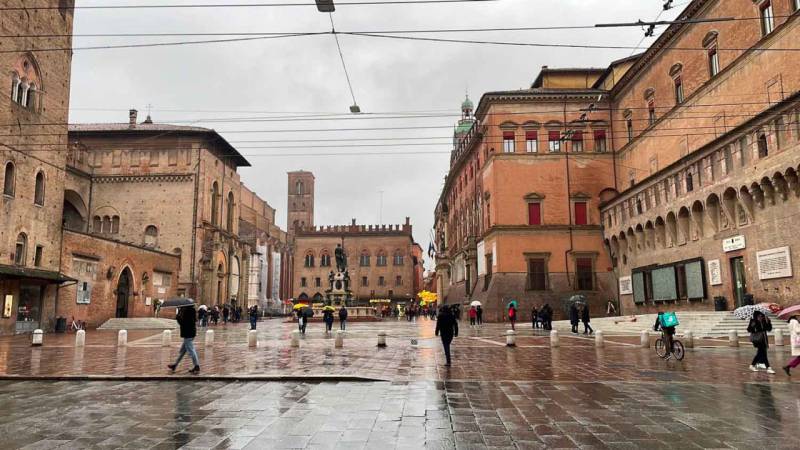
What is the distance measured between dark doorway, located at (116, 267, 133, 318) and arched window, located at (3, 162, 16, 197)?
33.8 ft

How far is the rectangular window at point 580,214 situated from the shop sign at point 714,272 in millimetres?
12717

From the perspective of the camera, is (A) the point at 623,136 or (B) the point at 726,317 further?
(A) the point at 623,136

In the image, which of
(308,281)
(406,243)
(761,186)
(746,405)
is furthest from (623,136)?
(308,281)

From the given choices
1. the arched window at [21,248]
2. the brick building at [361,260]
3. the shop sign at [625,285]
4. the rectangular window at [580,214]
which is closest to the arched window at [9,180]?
the arched window at [21,248]

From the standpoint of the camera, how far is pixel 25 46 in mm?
26734

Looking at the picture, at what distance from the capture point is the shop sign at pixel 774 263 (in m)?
19.2

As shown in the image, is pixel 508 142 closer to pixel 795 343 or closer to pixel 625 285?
pixel 625 285

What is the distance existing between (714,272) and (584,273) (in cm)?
1244

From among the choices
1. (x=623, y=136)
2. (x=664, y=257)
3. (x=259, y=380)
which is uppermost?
(x=623, y=136)

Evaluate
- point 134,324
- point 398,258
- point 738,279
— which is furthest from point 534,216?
point 398,258

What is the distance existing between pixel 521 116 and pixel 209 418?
33656 mm

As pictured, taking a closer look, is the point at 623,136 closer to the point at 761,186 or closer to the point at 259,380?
the point at 761,186

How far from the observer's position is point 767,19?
72.6ft

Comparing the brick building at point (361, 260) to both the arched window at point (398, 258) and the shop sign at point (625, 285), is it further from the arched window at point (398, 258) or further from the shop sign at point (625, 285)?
the shop sign at point (625, 285)
